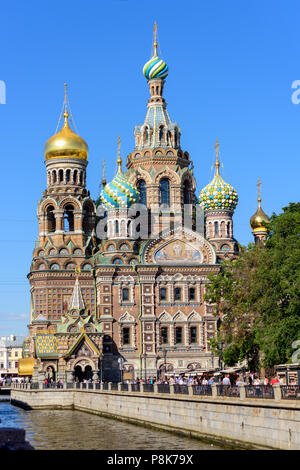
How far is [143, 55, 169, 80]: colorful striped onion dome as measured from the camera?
6494 cm

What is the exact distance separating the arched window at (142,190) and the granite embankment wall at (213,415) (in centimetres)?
2222

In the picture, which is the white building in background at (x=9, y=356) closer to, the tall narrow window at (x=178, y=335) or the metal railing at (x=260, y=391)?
the tall narrow window at (x=178, y=335)

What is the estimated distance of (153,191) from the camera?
205 ft

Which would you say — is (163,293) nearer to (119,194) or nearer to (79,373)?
(119,194)

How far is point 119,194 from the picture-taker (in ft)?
197

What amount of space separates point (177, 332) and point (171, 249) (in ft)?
19.7

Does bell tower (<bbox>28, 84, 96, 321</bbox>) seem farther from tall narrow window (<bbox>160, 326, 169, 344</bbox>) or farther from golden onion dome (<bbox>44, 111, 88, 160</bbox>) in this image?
tall narrow window (<bbox>160, 326, 169, 344</bbox>)

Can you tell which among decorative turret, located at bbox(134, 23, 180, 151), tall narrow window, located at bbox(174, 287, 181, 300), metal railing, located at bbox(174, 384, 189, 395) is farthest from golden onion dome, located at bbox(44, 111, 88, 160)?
metal railing, located at bbox(174, 384, 189, 395)

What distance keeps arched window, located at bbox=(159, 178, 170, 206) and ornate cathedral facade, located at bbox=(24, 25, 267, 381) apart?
82 millimetres

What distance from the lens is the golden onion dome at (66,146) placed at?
2438 inches

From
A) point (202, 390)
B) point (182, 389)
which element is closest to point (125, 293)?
point (182, 389)

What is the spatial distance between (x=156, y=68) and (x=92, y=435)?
39952 mm
